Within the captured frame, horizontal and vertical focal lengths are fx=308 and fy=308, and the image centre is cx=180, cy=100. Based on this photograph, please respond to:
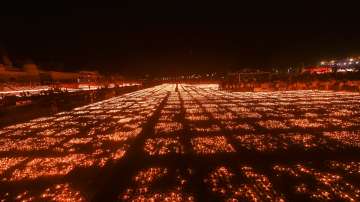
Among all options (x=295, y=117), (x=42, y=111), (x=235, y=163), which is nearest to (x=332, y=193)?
(x=235, y=163)

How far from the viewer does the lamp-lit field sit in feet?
16.7

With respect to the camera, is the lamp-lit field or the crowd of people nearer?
the lamp-lit field

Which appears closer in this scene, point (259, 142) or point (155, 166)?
point (155, 166)

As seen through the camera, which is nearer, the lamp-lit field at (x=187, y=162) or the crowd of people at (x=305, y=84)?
the lamp-lit field at (x=187, y=162)

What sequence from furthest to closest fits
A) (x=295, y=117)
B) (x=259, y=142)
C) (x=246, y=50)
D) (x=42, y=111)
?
(x=246, y=50), (x=42, y=111), (x=295, y=117), (x=259, y=142)

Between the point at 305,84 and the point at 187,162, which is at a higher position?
the point at 305,84

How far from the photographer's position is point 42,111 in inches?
706

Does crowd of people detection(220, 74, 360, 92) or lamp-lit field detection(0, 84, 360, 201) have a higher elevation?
crowd of people detection(220, 74, 360, 92)

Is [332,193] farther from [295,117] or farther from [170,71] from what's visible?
[170,71]

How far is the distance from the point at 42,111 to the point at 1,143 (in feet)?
28.4

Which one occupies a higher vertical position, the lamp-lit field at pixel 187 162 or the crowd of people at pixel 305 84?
the crowd of people at pixel 305 84

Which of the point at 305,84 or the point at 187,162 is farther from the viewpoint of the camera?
the point at 305,84

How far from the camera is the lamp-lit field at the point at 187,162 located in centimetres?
510

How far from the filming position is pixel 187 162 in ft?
22.5
